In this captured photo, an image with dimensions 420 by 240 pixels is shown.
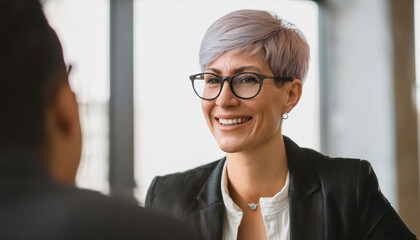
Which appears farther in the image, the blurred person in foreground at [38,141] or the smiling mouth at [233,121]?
the smiling mouth at [233,121]

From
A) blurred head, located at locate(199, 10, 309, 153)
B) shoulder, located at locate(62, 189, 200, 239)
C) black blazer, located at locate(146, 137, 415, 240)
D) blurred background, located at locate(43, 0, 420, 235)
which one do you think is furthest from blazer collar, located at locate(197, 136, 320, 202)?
blurred background, located at locate(43, 0, 420, 235)

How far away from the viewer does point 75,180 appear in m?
0.43

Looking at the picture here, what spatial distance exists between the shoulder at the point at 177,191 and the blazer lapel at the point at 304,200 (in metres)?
0.31

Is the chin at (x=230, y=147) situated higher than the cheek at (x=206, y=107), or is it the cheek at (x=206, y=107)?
the cheek at (x=206, y=107)

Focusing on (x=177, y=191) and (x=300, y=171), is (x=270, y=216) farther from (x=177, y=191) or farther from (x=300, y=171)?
(x=177, y=191)

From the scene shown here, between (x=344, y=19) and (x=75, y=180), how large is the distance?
351cm

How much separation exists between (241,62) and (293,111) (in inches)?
54.0

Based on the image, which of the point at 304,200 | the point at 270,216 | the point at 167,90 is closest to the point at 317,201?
the point at 304,200

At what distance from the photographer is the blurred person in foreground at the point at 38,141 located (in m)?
0.41

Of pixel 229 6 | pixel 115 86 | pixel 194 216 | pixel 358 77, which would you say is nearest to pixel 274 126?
pixel 194 216

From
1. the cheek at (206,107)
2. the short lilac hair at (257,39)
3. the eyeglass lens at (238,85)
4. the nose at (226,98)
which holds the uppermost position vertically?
the short lilac hair at (257,39)

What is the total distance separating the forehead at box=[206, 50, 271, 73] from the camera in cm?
128

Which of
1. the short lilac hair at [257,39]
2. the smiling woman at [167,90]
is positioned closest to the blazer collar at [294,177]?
the short lilac hair at [257,39]

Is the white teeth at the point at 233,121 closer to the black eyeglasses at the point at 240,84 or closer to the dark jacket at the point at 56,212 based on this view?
the black eyeglasses at the point at 240,84
